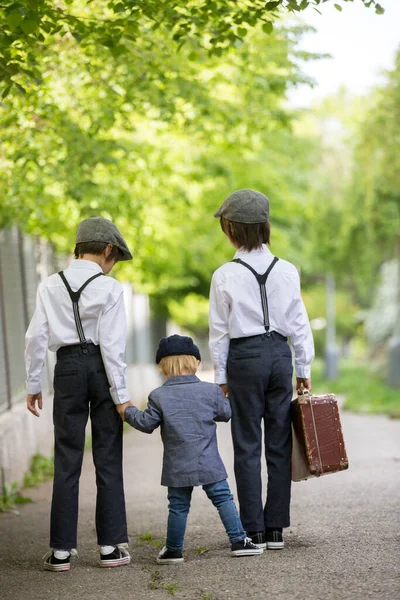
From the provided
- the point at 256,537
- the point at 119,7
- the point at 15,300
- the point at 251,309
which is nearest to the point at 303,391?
the point at 251,309

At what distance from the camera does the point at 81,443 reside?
5785 millimetres

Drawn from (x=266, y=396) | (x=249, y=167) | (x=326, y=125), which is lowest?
(x=266, y=396)

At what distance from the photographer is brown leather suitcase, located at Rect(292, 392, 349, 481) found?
18.8 feet

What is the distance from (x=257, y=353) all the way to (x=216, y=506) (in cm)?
85

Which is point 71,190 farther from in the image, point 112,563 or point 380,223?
point 380,223

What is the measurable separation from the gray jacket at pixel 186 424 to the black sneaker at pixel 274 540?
1.68 feet

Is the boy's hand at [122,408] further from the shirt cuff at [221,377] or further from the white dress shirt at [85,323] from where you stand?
the shirt cuff at [221,377]

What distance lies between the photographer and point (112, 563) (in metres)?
5.74

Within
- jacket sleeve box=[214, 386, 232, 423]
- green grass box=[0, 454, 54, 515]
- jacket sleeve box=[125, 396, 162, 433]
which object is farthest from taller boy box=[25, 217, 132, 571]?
green grass box=[0, 454, 54, 515]

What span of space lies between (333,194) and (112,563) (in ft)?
74.6

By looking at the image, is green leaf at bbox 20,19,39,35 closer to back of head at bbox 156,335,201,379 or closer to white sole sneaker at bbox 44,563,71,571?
back of head at bbox 156,335,201,379

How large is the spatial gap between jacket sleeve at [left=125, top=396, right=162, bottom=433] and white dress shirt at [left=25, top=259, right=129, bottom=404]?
117mm

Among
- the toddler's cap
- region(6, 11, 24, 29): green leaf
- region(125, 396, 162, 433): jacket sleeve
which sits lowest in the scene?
region(125, 396, 162, 433): jacket sleeve

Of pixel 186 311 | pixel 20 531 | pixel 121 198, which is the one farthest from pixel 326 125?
pixel 20 531
